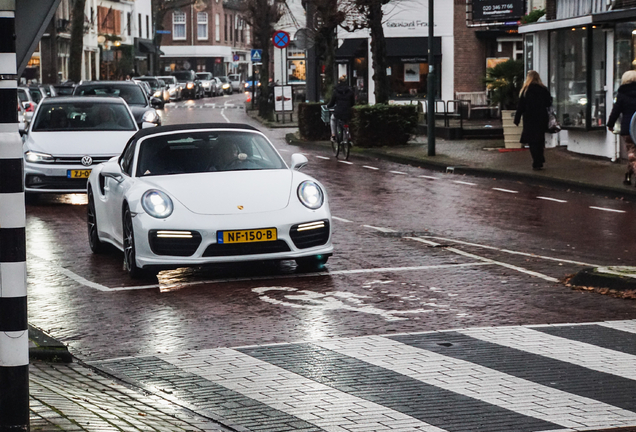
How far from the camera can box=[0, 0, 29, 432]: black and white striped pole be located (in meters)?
4.78

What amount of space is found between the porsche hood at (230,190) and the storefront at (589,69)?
1261 centimetres

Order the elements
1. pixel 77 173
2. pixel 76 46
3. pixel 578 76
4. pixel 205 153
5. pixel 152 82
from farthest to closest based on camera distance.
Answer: pixel 152 82 → pixel 76 46 → pixel 578 76 → pixel 77 173 → pixel 205 153

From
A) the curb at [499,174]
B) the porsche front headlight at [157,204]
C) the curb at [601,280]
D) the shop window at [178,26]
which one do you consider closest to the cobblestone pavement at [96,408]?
the porsche front headlight at [157,204]

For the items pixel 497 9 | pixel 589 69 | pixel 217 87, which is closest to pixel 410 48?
pixel 497 9

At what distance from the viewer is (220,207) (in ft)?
32.8

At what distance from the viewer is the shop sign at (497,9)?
3691 centimetres

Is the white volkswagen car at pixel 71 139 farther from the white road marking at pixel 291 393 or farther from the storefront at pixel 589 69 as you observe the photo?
the storefront at pixel 589 69

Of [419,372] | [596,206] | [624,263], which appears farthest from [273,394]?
[596,206]

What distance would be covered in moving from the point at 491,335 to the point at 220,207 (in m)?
3.11

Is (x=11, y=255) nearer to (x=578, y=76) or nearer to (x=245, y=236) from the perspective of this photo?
(x=245, y=236)

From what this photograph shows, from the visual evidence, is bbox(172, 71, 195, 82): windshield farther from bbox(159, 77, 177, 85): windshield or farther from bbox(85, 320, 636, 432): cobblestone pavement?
bbox(85, 320, 636, 432): cobblestone pavement

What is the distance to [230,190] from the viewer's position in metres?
10.3

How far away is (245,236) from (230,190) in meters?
0.58

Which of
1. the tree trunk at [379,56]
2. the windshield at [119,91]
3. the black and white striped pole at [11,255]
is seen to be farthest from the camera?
the tree trunk at [379,56]
